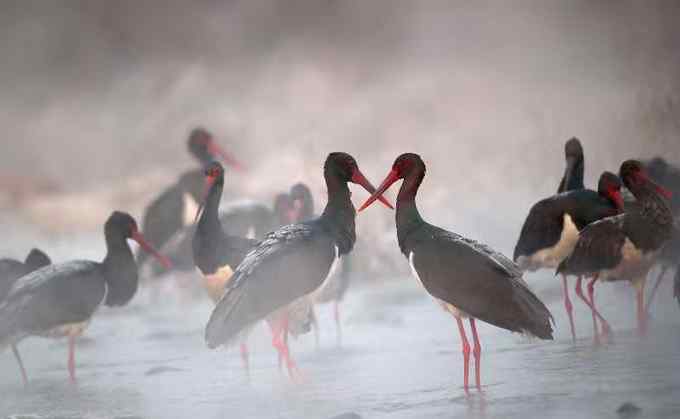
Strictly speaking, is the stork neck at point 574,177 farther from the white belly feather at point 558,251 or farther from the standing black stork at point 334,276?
the standing black stork at point 334,276

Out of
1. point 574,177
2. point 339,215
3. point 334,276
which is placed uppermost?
point 574,177

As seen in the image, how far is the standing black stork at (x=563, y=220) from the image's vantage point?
4.64m

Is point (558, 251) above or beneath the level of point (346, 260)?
beneath

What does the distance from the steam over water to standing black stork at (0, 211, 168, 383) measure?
95cm

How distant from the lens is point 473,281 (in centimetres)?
351

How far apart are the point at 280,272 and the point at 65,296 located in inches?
53.4

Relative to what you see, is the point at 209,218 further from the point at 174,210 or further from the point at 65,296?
the point at 174,210

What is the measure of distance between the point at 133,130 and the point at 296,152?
189cm

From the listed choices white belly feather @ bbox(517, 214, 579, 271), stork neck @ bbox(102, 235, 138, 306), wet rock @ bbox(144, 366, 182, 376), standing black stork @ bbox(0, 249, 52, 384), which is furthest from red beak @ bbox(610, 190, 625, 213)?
standing black stork @ bbox(0, 249, 52, 384)

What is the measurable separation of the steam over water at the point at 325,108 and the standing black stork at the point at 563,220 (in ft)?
3.83

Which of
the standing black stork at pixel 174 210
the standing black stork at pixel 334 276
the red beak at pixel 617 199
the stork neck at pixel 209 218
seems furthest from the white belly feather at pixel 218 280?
the standing black stork at pixel 174 210

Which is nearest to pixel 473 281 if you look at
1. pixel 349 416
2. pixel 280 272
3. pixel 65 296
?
pixel 349 416

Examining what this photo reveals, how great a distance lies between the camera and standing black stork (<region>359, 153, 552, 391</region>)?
3.46 metres

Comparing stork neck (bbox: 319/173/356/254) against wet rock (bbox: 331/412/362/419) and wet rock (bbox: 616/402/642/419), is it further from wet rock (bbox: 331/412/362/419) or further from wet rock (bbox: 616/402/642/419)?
wet rock (bbox: 616/402/642/419)
